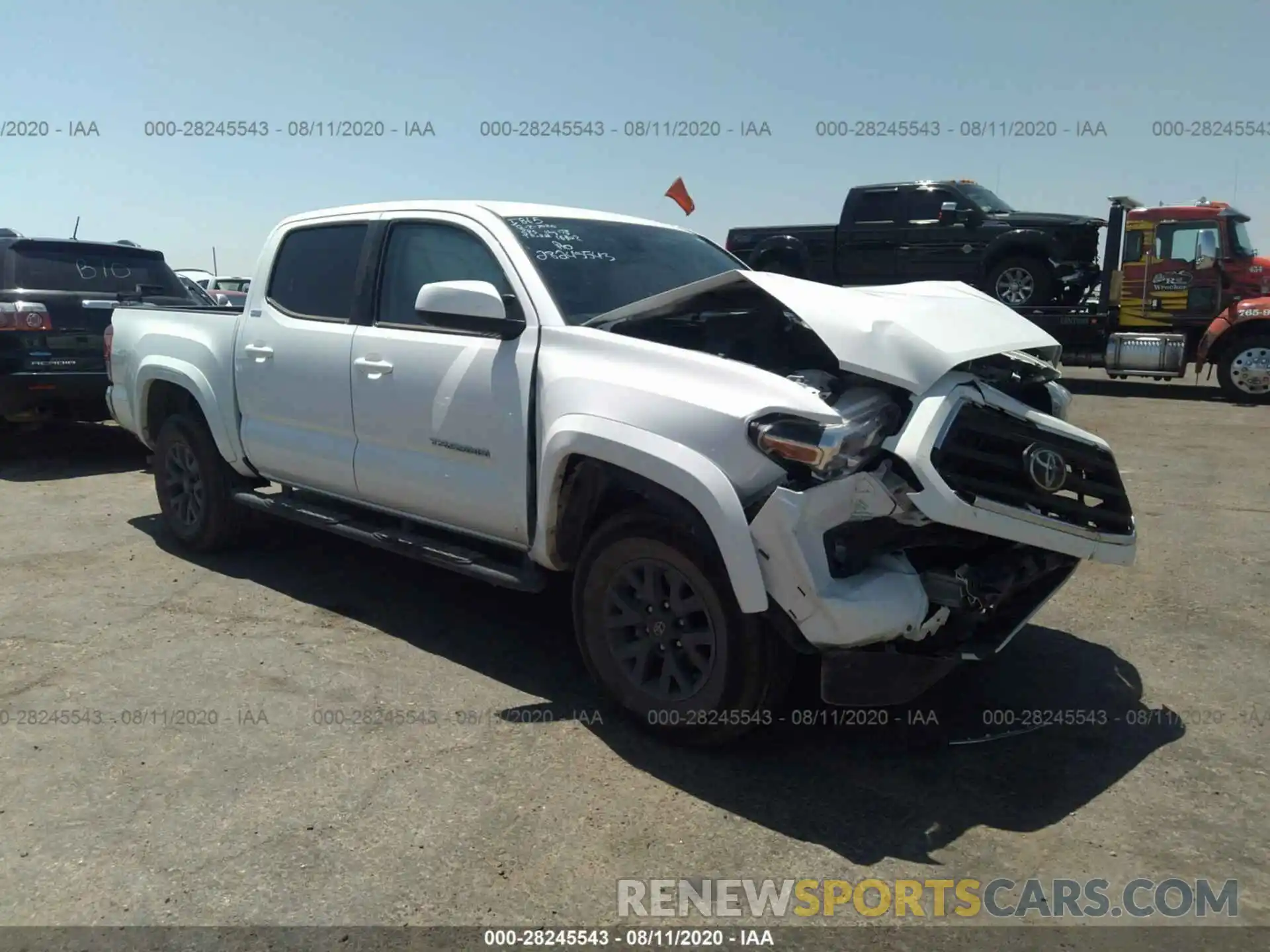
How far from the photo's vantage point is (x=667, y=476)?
3.29 metres

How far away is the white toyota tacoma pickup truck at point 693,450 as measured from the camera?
3.15 metres

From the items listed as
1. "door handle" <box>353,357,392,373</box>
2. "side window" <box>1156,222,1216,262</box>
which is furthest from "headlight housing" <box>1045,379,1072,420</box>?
"side window" <box>1156,222,1216,262</box>

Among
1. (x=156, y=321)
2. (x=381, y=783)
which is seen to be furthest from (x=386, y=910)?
(x=156, y=321)

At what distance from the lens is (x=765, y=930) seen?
2.63 meters

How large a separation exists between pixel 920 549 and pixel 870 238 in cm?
1315

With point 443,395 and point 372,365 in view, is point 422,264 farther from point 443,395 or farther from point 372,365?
point 443,395

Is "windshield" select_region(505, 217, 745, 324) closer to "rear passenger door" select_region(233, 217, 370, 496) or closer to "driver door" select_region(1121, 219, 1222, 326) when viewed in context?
"rear passenger door" select_region(233, 217, 370, 496)

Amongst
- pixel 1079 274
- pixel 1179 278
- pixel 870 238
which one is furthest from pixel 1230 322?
pixel 870 238

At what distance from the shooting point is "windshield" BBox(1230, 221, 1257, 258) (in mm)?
14297

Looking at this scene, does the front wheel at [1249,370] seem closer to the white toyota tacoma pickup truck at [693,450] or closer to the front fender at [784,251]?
the front fender at [784,251]

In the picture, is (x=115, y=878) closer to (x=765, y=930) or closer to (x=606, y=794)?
(x=606, y=794)

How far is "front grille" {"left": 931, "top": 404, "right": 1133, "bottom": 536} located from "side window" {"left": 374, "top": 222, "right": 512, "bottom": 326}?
6.66 feet

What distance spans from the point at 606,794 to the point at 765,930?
0.80 meters

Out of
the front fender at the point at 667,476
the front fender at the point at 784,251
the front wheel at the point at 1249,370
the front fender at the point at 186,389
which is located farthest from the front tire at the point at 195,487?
the front wheel at the point at 1249,370
